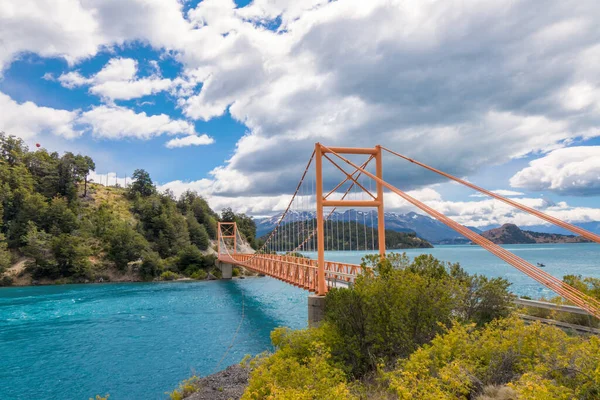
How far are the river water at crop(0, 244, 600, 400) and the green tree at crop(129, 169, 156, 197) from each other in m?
45.5

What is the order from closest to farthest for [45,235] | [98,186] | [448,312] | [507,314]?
[448,312] → [507,314] → [45,235] → [98,186]

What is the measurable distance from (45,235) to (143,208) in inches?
759

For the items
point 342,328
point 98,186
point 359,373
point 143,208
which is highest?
point 98,186

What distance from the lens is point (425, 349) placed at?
7258 millimetres

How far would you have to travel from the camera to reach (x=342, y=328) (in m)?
9.97

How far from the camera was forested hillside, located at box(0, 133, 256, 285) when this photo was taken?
5022 cm

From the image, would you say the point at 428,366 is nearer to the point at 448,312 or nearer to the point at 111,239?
the point at 448,312

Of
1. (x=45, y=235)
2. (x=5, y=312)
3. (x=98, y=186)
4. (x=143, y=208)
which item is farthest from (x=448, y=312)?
(x=98, y=186)

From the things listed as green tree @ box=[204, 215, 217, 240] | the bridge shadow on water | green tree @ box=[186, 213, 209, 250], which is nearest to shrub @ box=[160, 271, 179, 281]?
the bridge shadow on water

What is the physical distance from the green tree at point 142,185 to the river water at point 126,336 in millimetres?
45450

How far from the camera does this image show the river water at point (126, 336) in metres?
13.9

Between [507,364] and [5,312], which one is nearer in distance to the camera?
[507,364]

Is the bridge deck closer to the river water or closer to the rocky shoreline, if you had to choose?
the river water

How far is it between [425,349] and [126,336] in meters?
18.8
